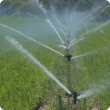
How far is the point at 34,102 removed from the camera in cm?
337

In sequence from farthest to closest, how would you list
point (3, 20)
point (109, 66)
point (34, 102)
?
point (3, 20) → point (109, 66) → point (34, 102)

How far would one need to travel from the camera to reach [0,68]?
5.01 metres

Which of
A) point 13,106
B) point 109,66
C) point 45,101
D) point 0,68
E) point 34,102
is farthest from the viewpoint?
point 109,66

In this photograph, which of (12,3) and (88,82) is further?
(12,3)

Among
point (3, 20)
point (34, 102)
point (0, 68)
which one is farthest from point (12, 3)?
point (34, 102)

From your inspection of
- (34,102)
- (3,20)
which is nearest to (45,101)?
(34,102)

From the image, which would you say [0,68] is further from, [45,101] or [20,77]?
[45,101]

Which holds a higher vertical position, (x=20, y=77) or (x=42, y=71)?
(x=20, y=77)

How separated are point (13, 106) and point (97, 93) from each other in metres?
1.95

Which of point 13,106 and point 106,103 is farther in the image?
point 106,103

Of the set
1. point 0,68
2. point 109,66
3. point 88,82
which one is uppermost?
point 0,68

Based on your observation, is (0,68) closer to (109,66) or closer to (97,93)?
(97,93)

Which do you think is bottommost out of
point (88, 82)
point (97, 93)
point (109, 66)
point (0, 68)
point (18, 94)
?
point (109, 66)

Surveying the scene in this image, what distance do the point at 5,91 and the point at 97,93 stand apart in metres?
2.06
